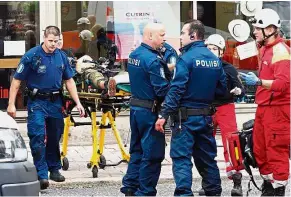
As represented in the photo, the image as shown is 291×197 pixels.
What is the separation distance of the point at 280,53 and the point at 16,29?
630 cm

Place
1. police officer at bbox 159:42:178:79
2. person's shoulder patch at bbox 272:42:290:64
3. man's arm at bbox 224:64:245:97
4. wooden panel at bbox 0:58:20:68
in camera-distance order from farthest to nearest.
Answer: wooden panel at bbox 0:58:20:68
police officer at bbox 159:42:178:79
man's arm at bbox 224:64:245:97
person's shoulder patch at bbox 272:42:290:64

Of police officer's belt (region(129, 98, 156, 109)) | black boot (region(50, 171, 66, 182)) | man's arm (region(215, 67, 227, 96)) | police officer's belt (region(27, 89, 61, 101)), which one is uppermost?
man's arm (region(215, 67, 227, 96))

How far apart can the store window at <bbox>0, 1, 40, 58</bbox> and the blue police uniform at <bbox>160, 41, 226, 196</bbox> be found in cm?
573

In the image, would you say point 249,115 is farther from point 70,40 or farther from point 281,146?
point 281,146

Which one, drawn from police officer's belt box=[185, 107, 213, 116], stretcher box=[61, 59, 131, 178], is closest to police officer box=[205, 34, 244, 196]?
police officer's belt box=[185, 107, 213, 116]

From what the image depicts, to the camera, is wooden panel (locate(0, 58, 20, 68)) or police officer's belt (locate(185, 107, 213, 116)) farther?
wooden panel (locate(0, 58, 20, 68))

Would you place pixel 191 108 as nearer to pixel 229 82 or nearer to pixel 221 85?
pixel 221 85

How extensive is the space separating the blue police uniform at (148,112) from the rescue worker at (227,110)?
0.89m

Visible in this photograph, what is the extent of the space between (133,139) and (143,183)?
0.54 meters

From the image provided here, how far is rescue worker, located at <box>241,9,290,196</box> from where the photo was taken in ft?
25.0

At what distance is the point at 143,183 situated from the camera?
7.87m

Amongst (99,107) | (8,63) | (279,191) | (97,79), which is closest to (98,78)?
(97,79)

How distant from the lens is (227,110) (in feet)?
28.9

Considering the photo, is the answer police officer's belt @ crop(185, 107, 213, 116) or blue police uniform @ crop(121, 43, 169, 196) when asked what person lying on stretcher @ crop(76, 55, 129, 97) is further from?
police officer's belt @ crop(185, 107, 213, 116)
